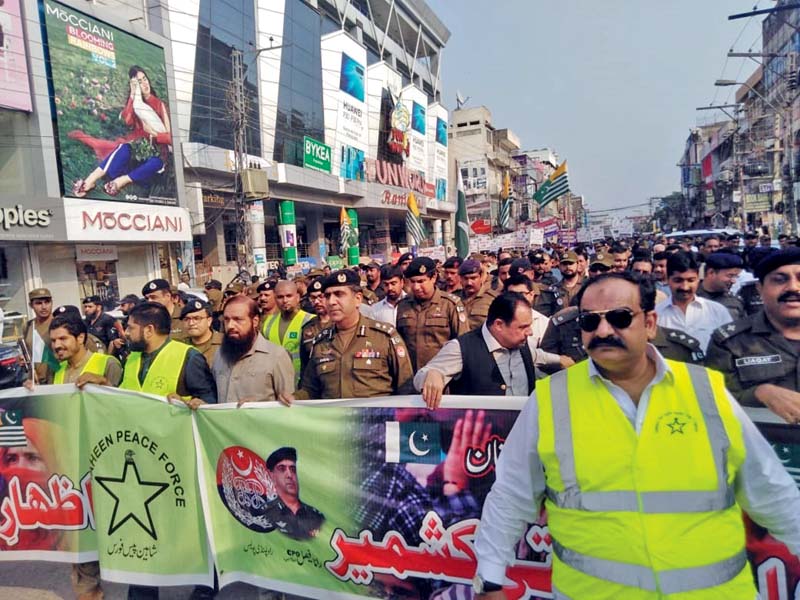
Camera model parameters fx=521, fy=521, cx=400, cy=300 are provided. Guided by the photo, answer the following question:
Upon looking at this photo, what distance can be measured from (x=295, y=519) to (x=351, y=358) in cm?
102

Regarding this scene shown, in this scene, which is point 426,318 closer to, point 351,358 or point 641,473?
point 351,358

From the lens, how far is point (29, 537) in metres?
3.21

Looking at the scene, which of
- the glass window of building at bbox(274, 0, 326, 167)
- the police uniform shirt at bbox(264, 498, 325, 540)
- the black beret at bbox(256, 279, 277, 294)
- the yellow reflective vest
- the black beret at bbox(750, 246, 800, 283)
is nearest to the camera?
the yellow reflective vest

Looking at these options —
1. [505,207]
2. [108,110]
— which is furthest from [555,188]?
[108,110]

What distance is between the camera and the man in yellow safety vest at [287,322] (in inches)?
207

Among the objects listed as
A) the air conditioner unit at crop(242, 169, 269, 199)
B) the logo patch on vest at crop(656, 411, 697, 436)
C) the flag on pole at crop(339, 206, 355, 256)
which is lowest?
the logo patch on vest at crop(656, 411, 697, 436)

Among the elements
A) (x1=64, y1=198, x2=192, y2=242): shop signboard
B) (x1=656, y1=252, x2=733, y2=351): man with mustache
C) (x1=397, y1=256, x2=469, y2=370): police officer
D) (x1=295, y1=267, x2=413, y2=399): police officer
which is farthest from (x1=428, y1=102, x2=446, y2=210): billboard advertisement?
(x1=295, y1=267, x2=413, y2=399): police officer

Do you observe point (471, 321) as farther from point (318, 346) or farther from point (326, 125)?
point (326, 125)

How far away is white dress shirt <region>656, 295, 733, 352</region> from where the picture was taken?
12.4 ft

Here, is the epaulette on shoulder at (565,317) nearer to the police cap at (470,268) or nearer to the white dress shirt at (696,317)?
the white dress shirt at (696,317)

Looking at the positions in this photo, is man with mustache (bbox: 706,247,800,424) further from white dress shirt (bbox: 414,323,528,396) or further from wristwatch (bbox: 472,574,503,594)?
wristwatch (bbox: 472,574,503,594)

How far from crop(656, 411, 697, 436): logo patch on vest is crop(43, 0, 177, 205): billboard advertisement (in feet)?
58.8

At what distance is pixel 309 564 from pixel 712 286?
4.00m

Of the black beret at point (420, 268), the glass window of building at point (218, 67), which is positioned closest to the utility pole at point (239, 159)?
the glass window of building at point (218, 67)
